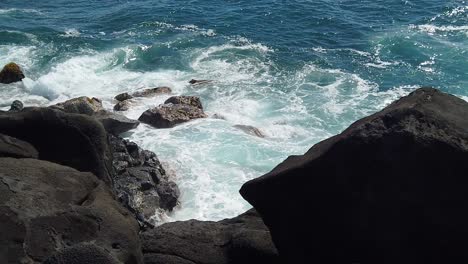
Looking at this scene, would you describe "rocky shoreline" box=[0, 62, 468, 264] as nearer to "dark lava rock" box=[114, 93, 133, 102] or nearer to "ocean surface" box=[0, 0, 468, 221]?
"ocean surface" box=[0, 0, 468, 221]

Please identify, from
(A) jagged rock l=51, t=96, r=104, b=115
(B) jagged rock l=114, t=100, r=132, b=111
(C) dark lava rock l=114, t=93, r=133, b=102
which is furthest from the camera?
(C) dark lava rock l=114, t=93, r=133, b=102

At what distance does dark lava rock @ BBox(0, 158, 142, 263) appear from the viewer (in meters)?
8.85

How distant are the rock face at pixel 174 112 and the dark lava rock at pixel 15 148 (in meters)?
13.4

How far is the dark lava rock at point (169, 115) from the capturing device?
2609cm

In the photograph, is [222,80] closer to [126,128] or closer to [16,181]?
[126,128]

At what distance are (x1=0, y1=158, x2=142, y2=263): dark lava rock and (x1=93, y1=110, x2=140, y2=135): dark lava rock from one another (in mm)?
13341

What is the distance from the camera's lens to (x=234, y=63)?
3472 cm

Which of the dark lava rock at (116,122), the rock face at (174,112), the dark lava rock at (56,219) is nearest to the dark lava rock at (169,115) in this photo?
the rock face at (174,112)

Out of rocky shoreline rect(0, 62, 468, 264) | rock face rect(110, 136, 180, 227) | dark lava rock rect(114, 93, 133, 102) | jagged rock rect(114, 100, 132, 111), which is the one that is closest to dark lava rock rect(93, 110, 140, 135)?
jagged rock rect(114, 100, 132, 111)

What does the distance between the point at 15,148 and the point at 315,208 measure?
6586 millimetres

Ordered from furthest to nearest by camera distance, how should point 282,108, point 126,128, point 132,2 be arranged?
point 132,2
point 282,108
point 126,128

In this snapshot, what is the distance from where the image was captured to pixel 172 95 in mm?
30172

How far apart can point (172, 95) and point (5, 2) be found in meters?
26.9

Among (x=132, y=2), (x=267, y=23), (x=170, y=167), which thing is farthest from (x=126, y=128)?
(x=132, y=2)
